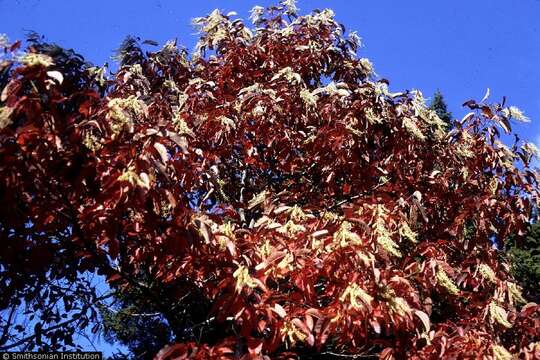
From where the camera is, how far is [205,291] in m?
2.89

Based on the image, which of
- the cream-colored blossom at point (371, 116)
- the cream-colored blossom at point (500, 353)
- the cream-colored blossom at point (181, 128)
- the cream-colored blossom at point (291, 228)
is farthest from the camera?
the cream-colored blossom at point (371, 116)

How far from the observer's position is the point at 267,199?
3.24m

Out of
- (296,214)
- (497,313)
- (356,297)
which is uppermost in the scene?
(296,214)

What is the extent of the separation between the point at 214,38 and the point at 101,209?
2488mm

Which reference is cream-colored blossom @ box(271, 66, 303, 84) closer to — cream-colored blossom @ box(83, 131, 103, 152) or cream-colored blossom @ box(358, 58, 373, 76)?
cream-colored blossom @ box(358, 58, 373, 76)

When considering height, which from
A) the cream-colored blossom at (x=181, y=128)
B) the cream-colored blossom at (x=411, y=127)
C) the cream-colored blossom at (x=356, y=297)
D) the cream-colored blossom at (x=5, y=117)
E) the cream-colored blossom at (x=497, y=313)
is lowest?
the cream-colored blossom at (x=497, y=313)

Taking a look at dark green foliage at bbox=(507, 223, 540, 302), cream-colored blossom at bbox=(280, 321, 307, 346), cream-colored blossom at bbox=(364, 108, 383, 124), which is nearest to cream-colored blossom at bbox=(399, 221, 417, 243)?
cream-colored blossom at bbox=(280, 321, 307, 346)

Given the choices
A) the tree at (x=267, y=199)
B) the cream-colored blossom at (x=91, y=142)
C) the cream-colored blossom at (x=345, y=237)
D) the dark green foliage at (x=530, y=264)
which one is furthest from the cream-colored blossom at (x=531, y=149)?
the dark green foliage at (x=530, y=264)

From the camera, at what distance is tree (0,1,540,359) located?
82.8 inches

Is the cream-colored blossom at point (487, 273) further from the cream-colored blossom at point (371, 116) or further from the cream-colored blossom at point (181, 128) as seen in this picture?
the cream-colored blossom at point (181, 128)

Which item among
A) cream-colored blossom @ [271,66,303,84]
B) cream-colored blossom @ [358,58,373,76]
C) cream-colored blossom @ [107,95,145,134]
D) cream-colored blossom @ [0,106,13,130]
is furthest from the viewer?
cream-colored blossom @ [358,58,373,76]

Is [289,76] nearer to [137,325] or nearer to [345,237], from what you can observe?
[345,237]

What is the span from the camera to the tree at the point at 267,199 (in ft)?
6.90

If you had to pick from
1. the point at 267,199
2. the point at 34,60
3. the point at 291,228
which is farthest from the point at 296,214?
the point at 34,60
